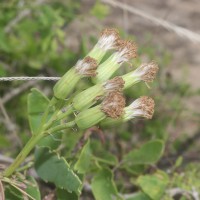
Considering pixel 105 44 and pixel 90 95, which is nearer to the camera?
pixel 90 95

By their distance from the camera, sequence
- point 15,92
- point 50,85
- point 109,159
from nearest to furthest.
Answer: point 109,159 < point 15,92 < point 50,85

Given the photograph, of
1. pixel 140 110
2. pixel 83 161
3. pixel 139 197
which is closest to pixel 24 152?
pixel 83 161

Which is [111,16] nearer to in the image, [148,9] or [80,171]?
[148,9]

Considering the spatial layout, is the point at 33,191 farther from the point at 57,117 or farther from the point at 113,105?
the point at 113,105

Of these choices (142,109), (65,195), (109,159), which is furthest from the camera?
(109,159)

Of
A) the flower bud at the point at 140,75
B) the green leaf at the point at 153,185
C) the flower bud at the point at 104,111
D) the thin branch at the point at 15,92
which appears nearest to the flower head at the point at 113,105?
the flower bud at the point at 104,111

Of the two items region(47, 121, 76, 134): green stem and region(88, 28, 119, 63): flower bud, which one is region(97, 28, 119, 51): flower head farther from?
region(47, 121, 76, 134): green stem

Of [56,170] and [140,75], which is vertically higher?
[140,75]
